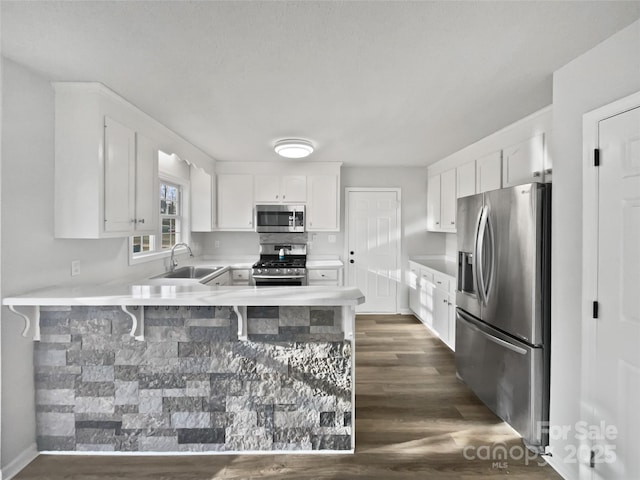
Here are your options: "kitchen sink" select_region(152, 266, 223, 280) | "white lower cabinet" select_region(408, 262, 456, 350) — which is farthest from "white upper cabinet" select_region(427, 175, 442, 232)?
"kitchen sink" select_region(152, 266, 223, 280)

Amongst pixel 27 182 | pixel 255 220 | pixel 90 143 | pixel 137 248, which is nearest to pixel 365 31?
pixel 90 143

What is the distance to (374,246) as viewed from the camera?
5.13 metres

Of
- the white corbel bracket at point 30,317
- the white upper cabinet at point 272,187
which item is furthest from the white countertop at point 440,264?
the white corbel bracket at point 30,317

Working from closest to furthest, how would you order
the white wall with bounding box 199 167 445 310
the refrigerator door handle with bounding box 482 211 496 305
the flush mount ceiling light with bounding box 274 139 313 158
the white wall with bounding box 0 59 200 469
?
the white wall with bounding box 0 59 200 469 → the refrigerator door handle with bounding box 482 211 496 305 → the flush mount ceiling light with bounding box 274 139 313 158 → the white wall with bounding box 199 167 445 310

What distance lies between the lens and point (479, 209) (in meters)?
2.62

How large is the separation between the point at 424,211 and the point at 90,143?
4.38 m

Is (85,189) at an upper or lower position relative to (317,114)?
lower

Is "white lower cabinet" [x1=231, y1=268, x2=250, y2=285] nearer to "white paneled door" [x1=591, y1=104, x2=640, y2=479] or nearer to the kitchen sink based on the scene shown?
the kitchen sink

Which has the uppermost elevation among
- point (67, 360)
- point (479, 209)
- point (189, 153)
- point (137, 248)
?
point (189, 153)

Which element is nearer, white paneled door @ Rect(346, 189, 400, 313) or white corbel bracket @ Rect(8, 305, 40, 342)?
white corbel bracket @ Rect(8, 305, 40, 342)

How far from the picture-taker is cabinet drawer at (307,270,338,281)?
442 cm

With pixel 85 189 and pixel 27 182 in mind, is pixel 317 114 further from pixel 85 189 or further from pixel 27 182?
pixel 27 182

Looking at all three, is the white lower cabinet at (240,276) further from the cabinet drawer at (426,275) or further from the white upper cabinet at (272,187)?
the cabinet drawer at (426,275)

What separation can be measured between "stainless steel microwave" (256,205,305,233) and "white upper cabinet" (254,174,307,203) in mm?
103
